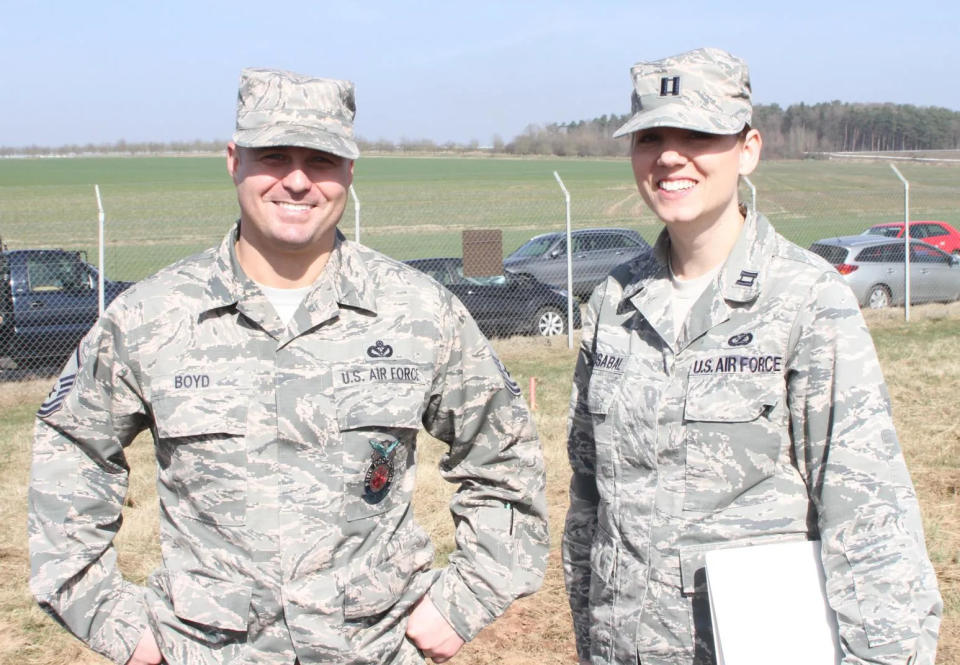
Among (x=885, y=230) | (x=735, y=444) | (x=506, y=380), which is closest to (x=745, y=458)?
(x=735, y=444)

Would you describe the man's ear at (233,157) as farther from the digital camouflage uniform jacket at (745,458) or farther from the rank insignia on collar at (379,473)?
the digital camouflage uniform jacket at (745,458)

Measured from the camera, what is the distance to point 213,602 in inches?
89.0

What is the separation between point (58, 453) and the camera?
7.84 feet

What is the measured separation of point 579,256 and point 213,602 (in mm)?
12979

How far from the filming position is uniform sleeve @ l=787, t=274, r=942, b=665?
1.97 m

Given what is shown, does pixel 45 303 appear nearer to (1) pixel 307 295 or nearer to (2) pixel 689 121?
(1) pixel 307 295

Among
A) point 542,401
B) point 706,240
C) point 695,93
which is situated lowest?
point 542,401

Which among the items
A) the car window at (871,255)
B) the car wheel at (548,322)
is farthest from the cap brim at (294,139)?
the car window at (871,255)

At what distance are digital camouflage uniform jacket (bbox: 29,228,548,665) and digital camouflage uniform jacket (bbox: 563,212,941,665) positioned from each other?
44 centimetres

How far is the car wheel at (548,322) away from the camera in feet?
43.4

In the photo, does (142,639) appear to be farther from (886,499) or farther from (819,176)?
(819,176)

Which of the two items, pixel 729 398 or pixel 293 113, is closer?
pixel 729 398

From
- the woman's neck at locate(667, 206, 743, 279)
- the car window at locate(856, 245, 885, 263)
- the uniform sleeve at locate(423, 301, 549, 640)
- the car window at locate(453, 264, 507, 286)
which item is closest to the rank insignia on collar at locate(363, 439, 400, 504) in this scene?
the uniform sleeve at locate(423, 301, 549, 640)

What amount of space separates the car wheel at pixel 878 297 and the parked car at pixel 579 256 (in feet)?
11.7
